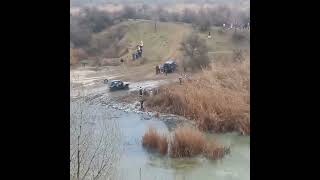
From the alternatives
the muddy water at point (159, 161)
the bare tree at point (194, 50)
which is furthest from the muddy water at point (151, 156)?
the bare tree at point (194, 50)

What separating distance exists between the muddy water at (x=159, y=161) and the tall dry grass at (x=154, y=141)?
2 centimetres

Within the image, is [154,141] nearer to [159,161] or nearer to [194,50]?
[159,161]

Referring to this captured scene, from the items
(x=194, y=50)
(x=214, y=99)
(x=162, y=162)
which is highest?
(x=194, y=50)

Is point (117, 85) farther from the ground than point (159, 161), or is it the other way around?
point (117, 85)

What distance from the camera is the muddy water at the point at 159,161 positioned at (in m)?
1.49

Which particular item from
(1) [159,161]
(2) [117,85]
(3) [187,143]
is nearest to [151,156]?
(1) [159,161]

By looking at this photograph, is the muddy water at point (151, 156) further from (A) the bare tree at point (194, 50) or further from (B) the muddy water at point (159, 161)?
(A) the bare tree at point (194, 50)

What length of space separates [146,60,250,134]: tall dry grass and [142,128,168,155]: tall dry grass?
92 millimetres

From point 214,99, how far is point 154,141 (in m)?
0.26

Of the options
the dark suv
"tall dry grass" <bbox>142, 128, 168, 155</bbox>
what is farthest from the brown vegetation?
the dark suv

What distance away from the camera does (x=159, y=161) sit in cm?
151

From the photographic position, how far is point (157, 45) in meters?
1.52
